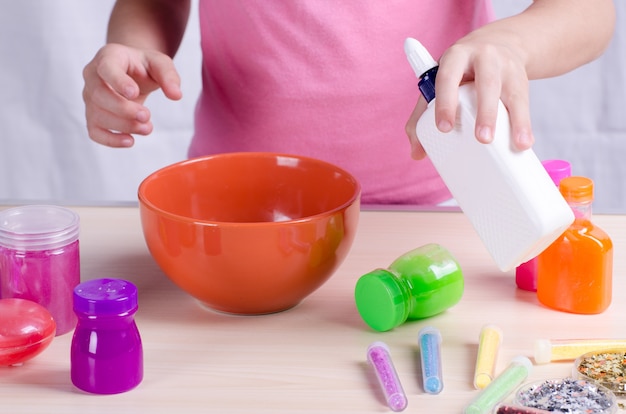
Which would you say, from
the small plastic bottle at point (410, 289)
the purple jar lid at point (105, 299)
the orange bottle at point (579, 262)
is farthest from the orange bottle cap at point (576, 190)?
the purple jar lid at point (105, 299)

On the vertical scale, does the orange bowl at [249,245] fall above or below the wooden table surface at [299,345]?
above

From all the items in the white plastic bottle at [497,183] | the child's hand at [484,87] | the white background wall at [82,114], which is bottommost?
the white background wall at [82,114]

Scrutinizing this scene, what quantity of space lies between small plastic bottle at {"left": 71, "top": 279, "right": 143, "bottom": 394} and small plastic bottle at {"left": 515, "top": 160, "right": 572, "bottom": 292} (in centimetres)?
33

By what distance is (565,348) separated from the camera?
666 millimetres

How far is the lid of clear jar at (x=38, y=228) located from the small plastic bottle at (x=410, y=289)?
23 centimetres

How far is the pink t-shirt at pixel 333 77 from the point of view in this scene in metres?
1.03

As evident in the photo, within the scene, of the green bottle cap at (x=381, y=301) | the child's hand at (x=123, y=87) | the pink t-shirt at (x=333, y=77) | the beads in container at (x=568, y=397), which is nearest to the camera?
the beads in container at (x=568, y=397)

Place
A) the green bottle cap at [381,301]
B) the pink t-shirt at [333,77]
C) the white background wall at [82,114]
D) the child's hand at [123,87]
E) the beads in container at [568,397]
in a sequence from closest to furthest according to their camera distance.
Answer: the beads in container at [568,397] < the green bottle cap at [381,301] < the child's hand at [123,87] < the pink t-shirt at [333,77] < the white background wall at [82,114]

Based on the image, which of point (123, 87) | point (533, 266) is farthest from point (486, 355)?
point (123, 87)

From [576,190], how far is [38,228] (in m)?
→ 0.42

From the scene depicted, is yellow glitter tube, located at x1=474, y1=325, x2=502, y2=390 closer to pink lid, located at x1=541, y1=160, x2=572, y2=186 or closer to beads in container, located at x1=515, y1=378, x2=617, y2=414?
beads in container, located at x1=515, y1=378, x2=617, y2=414

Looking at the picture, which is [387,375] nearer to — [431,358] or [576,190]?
[431,358]

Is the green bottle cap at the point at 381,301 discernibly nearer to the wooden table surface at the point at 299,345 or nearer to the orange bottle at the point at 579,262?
the wooden table surface at the point at 299,345

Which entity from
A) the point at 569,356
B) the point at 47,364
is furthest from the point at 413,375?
the point at 47,364
